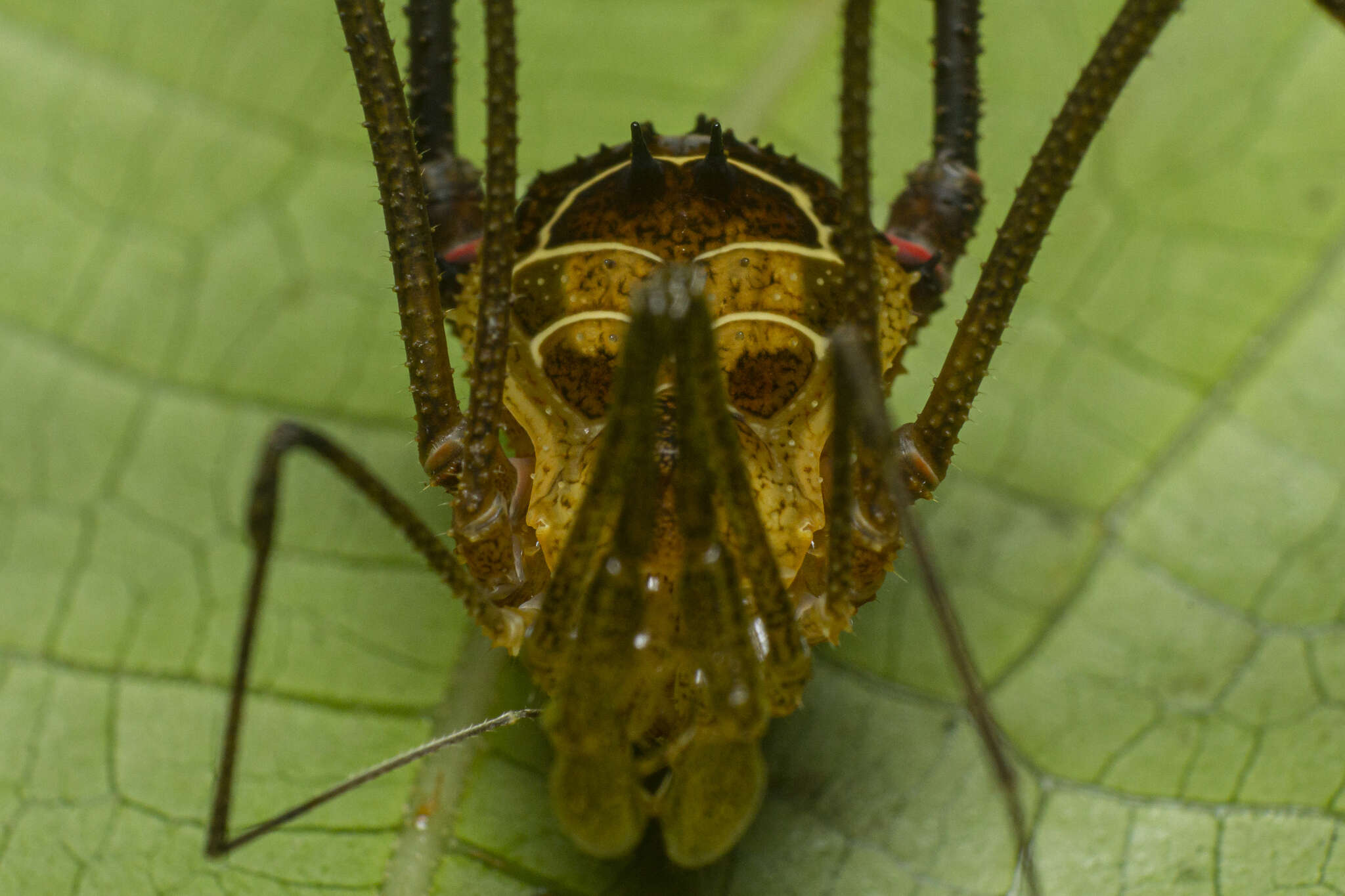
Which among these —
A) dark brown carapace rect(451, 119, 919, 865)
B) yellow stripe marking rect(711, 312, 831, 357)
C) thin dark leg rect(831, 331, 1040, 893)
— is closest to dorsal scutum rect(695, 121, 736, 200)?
dark brown carapace rect(451, 119, 919, 865)

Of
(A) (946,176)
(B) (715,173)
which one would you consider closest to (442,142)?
(B) (715,173)

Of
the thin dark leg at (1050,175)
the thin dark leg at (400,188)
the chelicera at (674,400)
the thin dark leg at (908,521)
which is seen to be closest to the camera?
the thin dark leg at (908,521)

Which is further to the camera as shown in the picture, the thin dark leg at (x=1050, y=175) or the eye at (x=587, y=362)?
the eye at (x=587, y=362)

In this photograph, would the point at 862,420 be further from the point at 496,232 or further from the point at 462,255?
the point at 462,255

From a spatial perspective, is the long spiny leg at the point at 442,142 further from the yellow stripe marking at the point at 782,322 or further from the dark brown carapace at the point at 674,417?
the yellow stripe marking at the point at 782,322

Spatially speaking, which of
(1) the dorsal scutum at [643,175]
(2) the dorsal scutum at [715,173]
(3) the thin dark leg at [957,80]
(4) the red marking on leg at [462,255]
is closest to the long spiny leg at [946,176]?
(3) the thin dark leg at [957,80]

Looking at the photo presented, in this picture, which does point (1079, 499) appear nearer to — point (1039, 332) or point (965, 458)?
point (965, 458)

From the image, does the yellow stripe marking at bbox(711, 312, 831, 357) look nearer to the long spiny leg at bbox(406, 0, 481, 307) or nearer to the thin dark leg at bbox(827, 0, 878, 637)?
the thin dark leg at bbox(827, 0, 878, 637)
